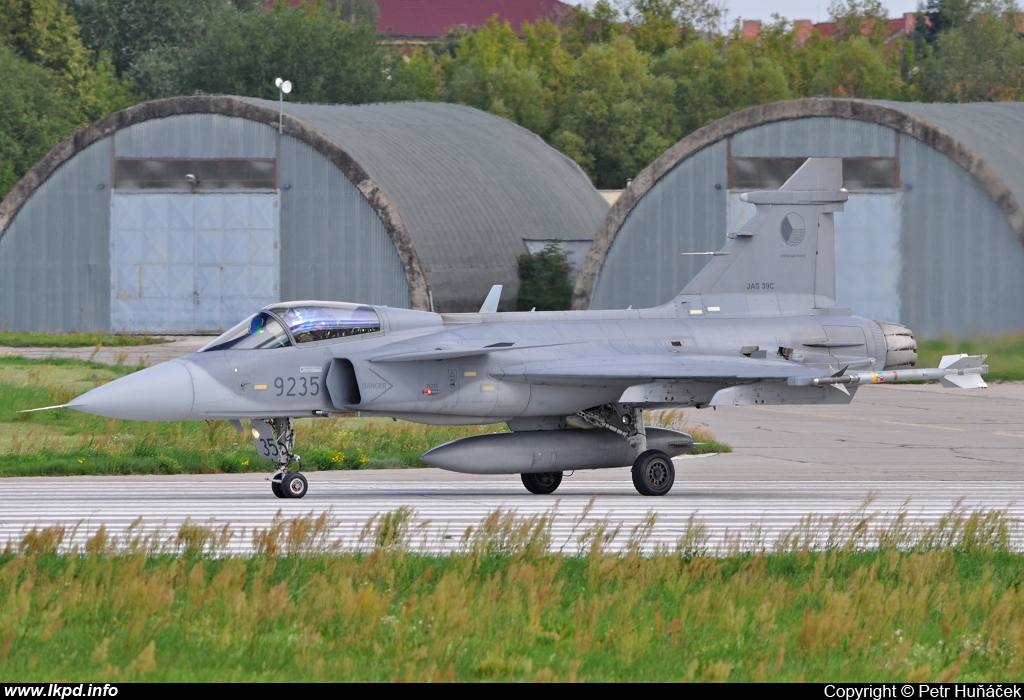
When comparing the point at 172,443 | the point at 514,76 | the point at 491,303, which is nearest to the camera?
the point at 491,303

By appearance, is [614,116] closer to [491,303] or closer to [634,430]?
[491,303]

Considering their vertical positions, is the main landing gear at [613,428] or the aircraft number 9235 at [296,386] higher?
the aircraft number 9235 at [296,386]

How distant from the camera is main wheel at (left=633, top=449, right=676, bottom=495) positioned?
715 inches

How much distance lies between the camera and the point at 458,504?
16828mm

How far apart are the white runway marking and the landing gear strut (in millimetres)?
279

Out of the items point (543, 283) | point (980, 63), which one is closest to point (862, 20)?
point (980, 63)

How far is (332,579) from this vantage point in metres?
10.7

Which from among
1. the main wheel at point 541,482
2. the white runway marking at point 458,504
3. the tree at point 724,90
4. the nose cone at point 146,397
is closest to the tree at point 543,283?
the white runway marking at point 458,504

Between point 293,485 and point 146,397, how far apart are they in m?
1.86

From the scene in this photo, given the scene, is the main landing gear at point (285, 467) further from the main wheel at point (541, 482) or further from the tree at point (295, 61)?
the tree at point (295, 61)

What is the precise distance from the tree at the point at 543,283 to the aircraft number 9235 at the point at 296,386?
86.9 ft

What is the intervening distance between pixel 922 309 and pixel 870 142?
415cm

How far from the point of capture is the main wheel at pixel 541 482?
1894 centimetres

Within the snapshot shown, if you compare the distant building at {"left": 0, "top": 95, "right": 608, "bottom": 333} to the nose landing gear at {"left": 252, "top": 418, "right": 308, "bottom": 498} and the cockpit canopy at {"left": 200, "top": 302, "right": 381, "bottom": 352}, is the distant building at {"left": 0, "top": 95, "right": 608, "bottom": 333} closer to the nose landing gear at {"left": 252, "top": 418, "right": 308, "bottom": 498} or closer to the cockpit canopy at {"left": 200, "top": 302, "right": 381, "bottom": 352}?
the cockpit canopy at {"left": 200, "top": 302, "right": 381, "bottom": 352}
